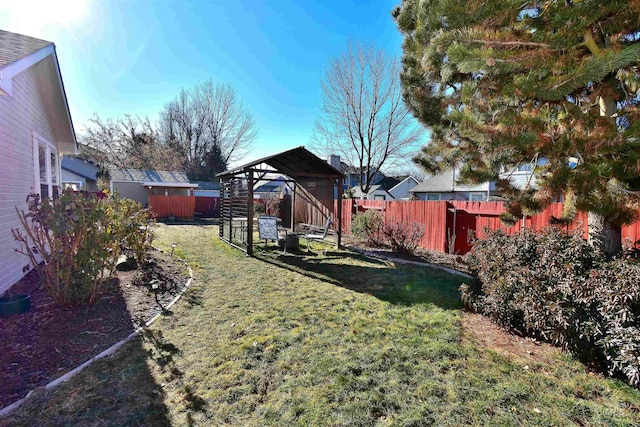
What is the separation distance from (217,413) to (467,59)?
Answer: 3.80 m

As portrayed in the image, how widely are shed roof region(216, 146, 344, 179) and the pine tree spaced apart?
5.22 m

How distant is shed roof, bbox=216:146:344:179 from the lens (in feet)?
28.1

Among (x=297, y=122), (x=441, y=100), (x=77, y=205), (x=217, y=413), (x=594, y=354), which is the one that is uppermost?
(x=297, y=122)

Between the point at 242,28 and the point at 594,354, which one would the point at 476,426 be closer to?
the point at 594,354

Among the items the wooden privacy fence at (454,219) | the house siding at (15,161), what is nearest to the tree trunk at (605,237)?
the wooden privacy fence at (454,219)

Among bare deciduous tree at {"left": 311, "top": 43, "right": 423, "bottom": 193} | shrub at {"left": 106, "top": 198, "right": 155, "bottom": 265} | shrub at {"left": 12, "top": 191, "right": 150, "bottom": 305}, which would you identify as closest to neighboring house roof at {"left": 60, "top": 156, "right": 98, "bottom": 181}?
bare deciduous tree at {"left": 311, "top": 43, "right": 423, "bottom": 193}

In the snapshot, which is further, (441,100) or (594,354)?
(441,100)

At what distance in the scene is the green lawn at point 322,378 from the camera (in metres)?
2.24

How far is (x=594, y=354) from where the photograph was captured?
2752 millimetres


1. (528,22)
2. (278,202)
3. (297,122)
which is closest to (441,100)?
(528,22)

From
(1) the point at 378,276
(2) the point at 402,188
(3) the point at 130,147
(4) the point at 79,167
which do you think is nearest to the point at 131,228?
(1) the point at 378,276

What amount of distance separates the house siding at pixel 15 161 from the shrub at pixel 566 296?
729 cm

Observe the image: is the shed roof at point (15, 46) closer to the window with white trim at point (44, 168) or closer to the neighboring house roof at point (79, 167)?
the window with white trim at point (44, 168)

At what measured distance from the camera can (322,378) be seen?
2703 millimetres
